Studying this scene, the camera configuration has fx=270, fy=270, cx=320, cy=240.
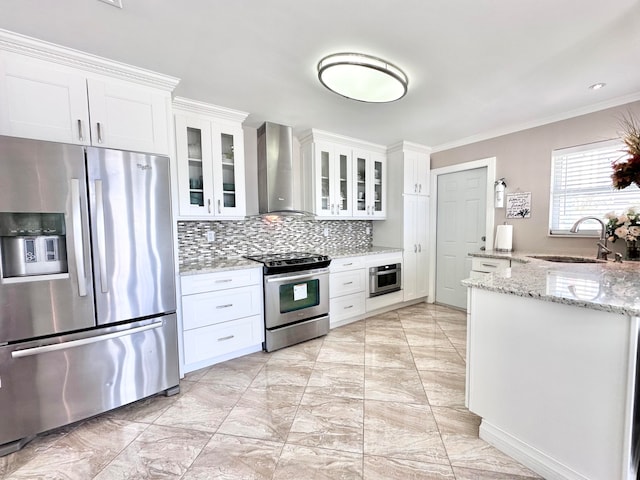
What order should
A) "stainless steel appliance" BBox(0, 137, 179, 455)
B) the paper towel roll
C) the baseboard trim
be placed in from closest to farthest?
the baseboard trim
"stainless steel appliance" BBox(0, 137, 179, 455)
the paper towel roll

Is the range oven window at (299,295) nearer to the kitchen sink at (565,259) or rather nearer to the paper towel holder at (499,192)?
the kitchen sink at (565,259)

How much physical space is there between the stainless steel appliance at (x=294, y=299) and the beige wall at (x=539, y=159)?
2.46 metres

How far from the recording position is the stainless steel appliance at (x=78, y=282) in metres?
1.55

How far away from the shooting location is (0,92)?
163cm

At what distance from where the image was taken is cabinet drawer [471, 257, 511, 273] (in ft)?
9.44

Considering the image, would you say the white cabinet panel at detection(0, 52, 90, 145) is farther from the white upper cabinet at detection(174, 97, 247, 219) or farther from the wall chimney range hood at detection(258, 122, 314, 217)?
the wall chimney range hood at detection(258, 122, 314, 217)

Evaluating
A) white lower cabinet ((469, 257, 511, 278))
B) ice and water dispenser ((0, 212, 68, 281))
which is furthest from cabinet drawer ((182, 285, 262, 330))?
white lower cabinet ((469, 257, 511, 278))

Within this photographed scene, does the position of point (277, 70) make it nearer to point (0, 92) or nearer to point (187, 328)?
point (0, 92)

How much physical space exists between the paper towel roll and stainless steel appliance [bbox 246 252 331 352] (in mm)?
2122

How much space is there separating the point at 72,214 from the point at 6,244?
349mm

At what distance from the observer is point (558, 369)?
1.31 metres

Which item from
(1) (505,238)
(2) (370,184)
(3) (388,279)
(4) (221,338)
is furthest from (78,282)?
(1) (505,238)

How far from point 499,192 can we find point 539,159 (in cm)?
52

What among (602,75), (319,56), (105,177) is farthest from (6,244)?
(602,75)
